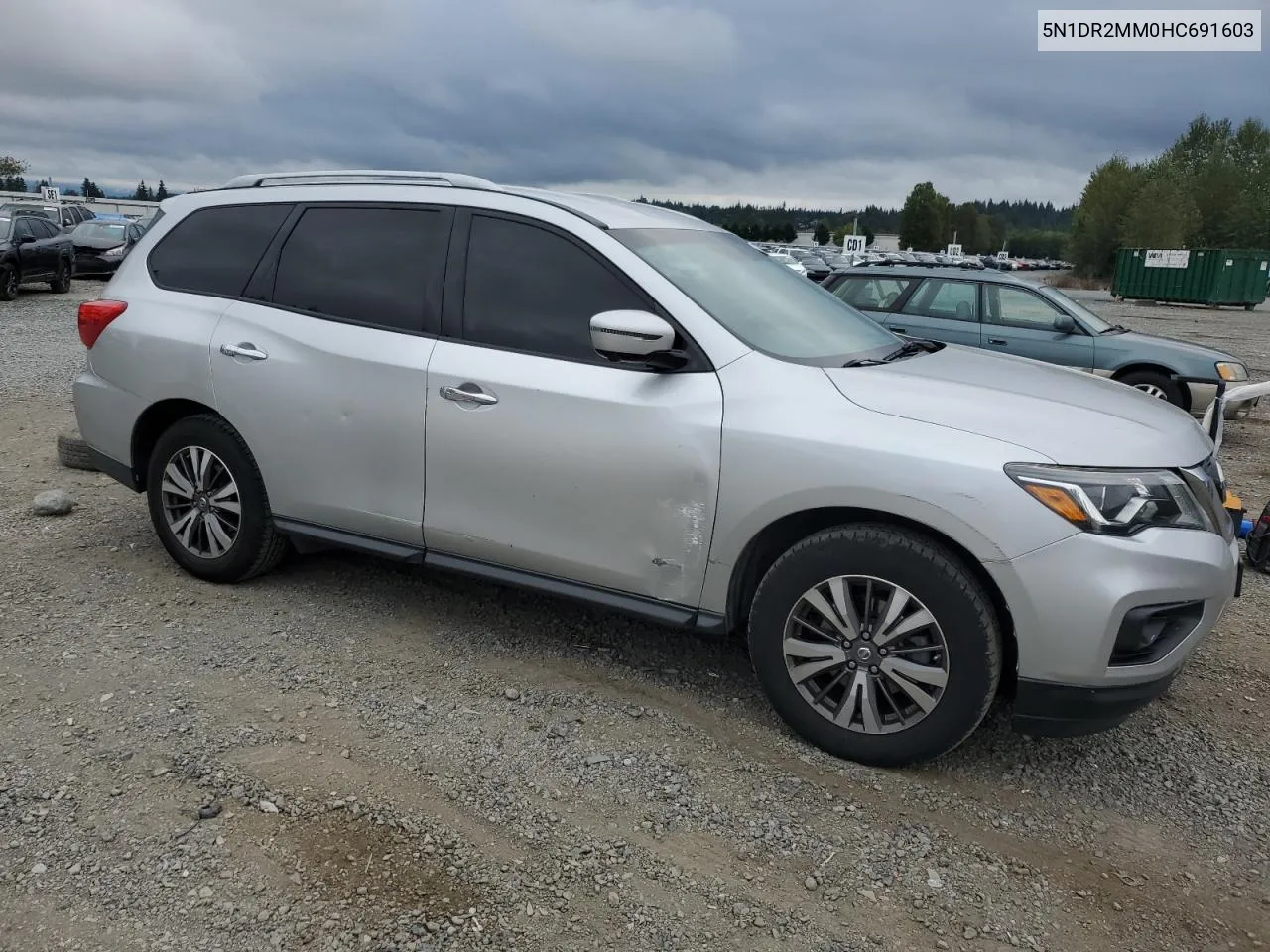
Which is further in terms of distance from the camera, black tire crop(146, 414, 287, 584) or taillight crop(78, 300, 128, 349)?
taillight crop(78, 300, 128, 349)

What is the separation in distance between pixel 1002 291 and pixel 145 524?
8.06 meters

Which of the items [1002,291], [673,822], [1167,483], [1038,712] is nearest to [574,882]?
[673,822]

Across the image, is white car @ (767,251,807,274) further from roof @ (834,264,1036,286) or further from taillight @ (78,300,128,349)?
taillight @ (78,300,128,349)

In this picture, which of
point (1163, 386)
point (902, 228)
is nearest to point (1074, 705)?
point (1163, 386)

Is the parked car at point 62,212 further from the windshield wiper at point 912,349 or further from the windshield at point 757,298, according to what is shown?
the windshield wiper at point 912,349

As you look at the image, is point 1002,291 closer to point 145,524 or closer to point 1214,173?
point 145,524

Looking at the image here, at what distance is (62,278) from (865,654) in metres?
21.8

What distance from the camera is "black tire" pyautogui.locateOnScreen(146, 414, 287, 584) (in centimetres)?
434

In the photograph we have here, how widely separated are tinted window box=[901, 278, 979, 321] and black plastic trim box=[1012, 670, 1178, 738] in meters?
7.38

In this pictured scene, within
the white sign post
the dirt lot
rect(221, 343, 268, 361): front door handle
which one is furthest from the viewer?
the white sign post

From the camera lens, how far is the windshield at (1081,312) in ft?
31.9

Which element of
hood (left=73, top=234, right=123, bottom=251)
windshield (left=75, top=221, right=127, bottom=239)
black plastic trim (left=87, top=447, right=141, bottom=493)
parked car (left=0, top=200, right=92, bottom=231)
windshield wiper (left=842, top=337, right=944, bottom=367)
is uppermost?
parked car (left=0, top=200, right=92, bottom=231)

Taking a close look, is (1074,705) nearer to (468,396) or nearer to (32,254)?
(468,396)

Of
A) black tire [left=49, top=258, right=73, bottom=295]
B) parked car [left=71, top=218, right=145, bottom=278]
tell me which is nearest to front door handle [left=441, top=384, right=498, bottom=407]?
black tire [left=49, top=258, right=73, bottom=295]
